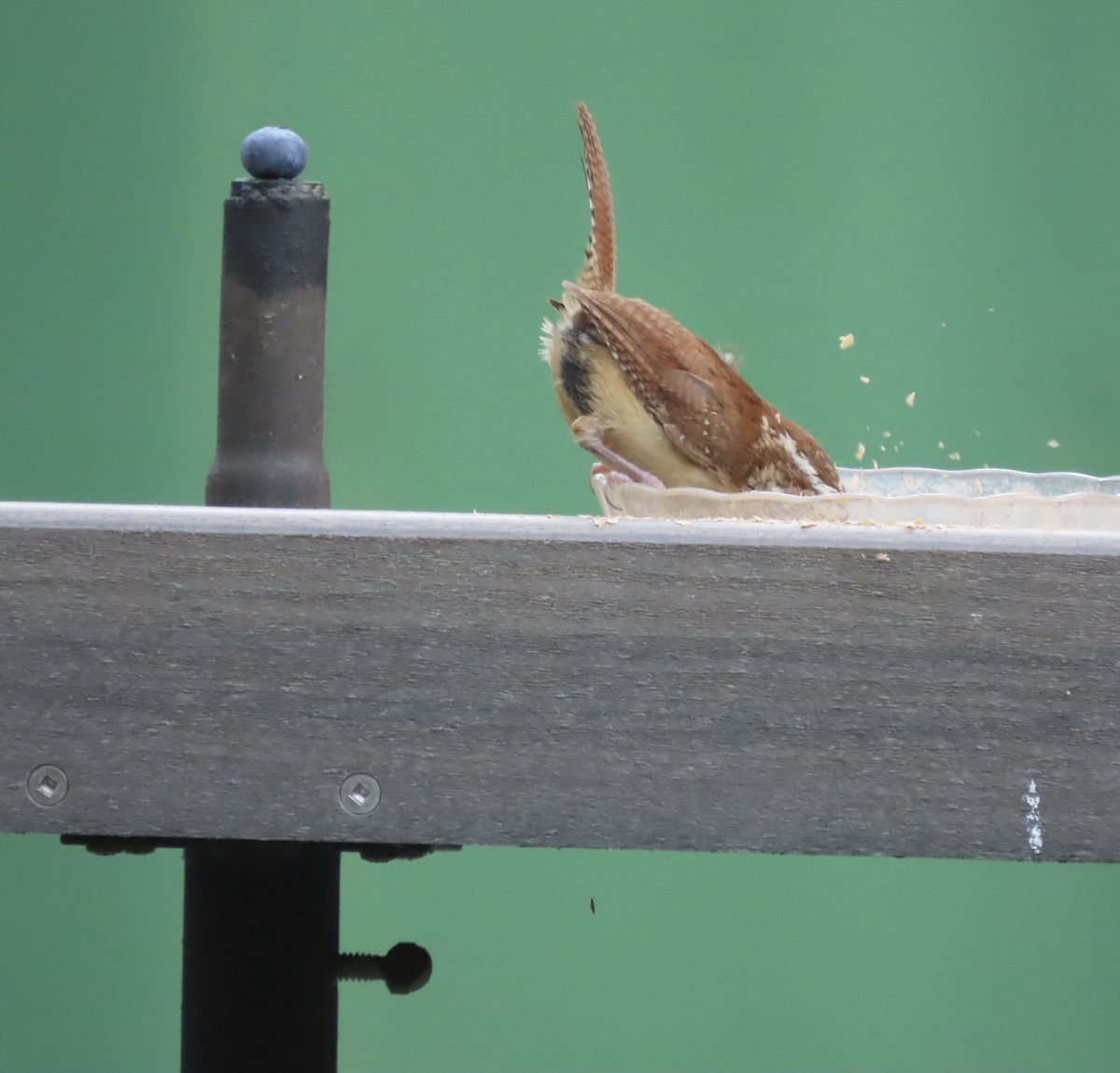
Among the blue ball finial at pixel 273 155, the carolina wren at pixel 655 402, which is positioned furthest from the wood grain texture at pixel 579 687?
the carolina wren at pixel 655 402

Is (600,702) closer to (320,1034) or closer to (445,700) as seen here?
(445,700)

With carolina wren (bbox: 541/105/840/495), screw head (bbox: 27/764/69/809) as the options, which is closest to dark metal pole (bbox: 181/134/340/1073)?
screw head (bbox: 27/764/69/809)

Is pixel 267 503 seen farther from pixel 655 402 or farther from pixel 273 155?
pixel 655 402

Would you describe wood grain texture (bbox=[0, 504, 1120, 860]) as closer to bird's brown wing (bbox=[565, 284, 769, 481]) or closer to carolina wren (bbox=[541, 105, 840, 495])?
carolina wren (bbox=[541, 105, 840, 495])

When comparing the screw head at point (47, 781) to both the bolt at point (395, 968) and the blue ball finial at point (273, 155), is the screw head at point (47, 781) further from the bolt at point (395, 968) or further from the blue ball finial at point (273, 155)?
the blue ball finial at point (273, 155)

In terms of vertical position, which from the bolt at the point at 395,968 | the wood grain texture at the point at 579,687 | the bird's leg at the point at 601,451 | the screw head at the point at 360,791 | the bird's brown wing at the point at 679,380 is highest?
the bird's brown wing at the point at 679,380

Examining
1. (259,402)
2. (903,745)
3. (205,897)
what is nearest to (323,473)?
(259,402)
